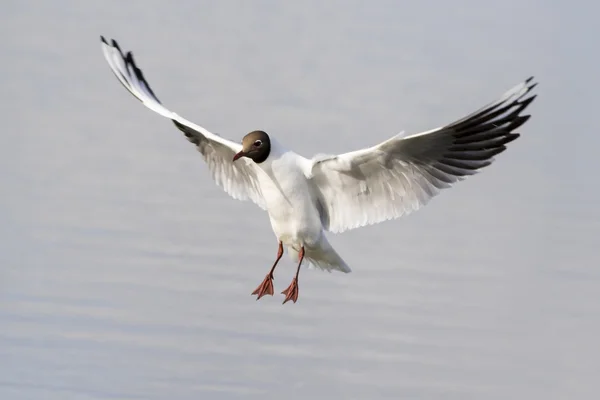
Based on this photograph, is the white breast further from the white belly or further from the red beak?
the red beak

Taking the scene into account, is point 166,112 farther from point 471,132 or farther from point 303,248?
point 471,132

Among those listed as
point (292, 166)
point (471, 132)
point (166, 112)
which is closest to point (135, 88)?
point (166, 112)

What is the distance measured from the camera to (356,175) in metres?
9.84

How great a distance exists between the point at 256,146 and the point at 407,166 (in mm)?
932

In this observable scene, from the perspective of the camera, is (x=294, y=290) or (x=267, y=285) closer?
(x=294, y=290)

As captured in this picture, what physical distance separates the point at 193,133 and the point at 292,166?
3.74ft

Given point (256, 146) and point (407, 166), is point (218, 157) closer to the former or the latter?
point (256, 146)

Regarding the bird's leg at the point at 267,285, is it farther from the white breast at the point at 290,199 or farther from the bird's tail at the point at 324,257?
the white breast at the point at 290,199

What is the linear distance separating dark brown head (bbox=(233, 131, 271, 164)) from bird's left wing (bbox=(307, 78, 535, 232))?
0.31 m

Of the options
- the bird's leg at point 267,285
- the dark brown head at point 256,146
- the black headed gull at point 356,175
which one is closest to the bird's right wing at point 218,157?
the black headed gull at point 356,175

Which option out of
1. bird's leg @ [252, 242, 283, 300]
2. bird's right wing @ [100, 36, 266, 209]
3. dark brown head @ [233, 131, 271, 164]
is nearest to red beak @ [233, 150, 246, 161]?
dark brown head @ [233, 131, 271, 164]

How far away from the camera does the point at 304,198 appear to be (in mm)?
9781

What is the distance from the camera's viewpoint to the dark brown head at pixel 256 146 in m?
9.66

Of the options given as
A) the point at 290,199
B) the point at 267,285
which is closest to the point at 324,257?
the point at 267,285
